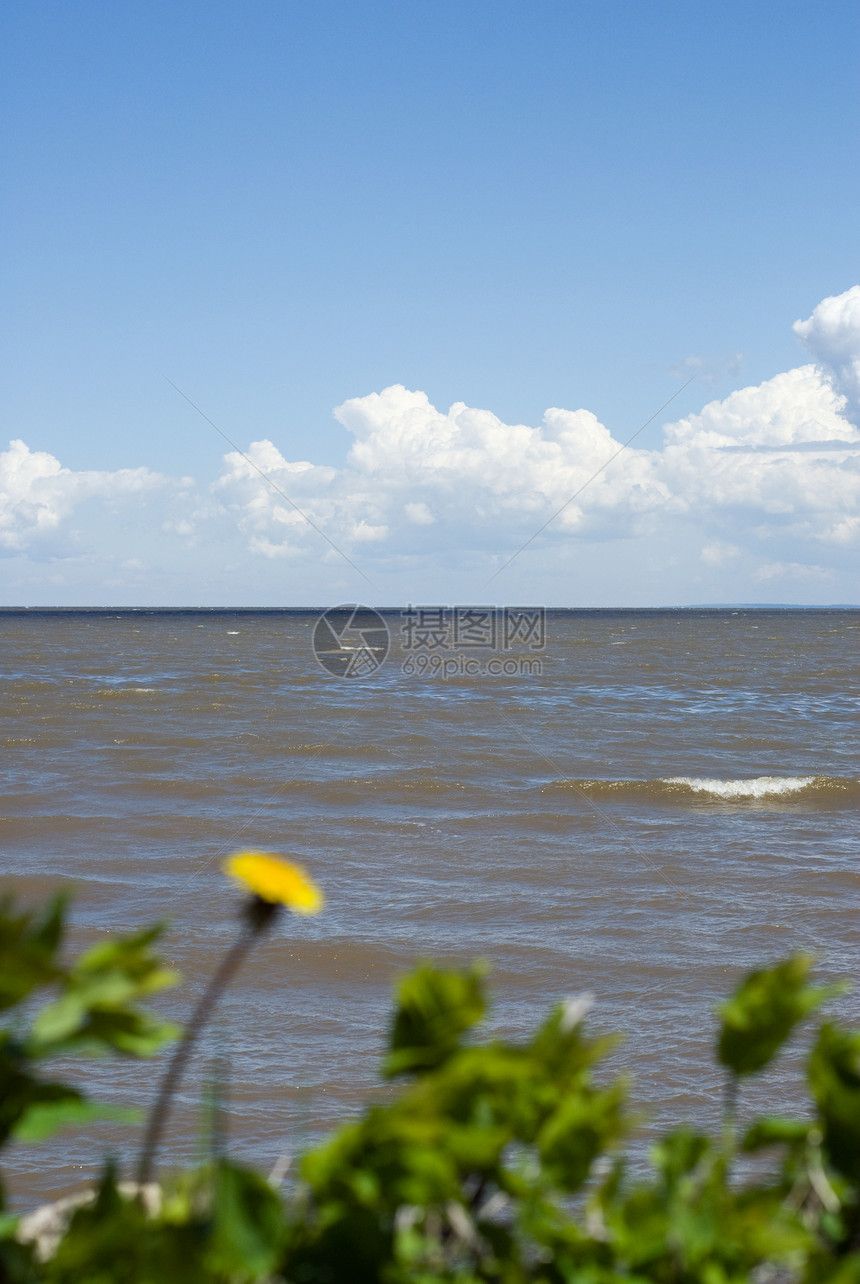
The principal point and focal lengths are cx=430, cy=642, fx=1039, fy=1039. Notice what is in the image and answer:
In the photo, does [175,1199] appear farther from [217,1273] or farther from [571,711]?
[571,711]

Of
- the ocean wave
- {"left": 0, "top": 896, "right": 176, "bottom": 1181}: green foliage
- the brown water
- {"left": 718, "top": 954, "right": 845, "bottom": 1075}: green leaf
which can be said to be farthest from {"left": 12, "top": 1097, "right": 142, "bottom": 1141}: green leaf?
the ocean wave

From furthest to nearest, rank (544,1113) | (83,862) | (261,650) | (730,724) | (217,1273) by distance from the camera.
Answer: (261,650) → (730,724) → (83,862) → (544,1113) → (217,1273)

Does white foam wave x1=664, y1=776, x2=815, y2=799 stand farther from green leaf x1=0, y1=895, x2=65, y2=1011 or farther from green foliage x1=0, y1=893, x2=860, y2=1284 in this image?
green leaf x1=0, y1=895, x2=65, y2=1011

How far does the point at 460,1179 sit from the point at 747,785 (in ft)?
32.4

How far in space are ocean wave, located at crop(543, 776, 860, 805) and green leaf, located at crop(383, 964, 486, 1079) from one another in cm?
907

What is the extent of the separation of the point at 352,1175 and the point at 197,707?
1692 cm

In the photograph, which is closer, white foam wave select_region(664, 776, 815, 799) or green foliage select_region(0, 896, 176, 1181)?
green foliage select_region(0, 896, 176, 1181)

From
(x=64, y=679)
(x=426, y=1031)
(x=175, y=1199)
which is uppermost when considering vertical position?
(x=426, y=1031)

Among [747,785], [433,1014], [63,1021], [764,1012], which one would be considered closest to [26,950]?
[63,1021]

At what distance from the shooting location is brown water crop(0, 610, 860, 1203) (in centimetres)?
400

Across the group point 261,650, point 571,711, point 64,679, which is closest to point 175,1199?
point 571,711

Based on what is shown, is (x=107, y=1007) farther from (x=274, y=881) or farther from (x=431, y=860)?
(x=431, y=860)

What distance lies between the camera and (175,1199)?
788 millimetres

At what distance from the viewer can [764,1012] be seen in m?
0.79
